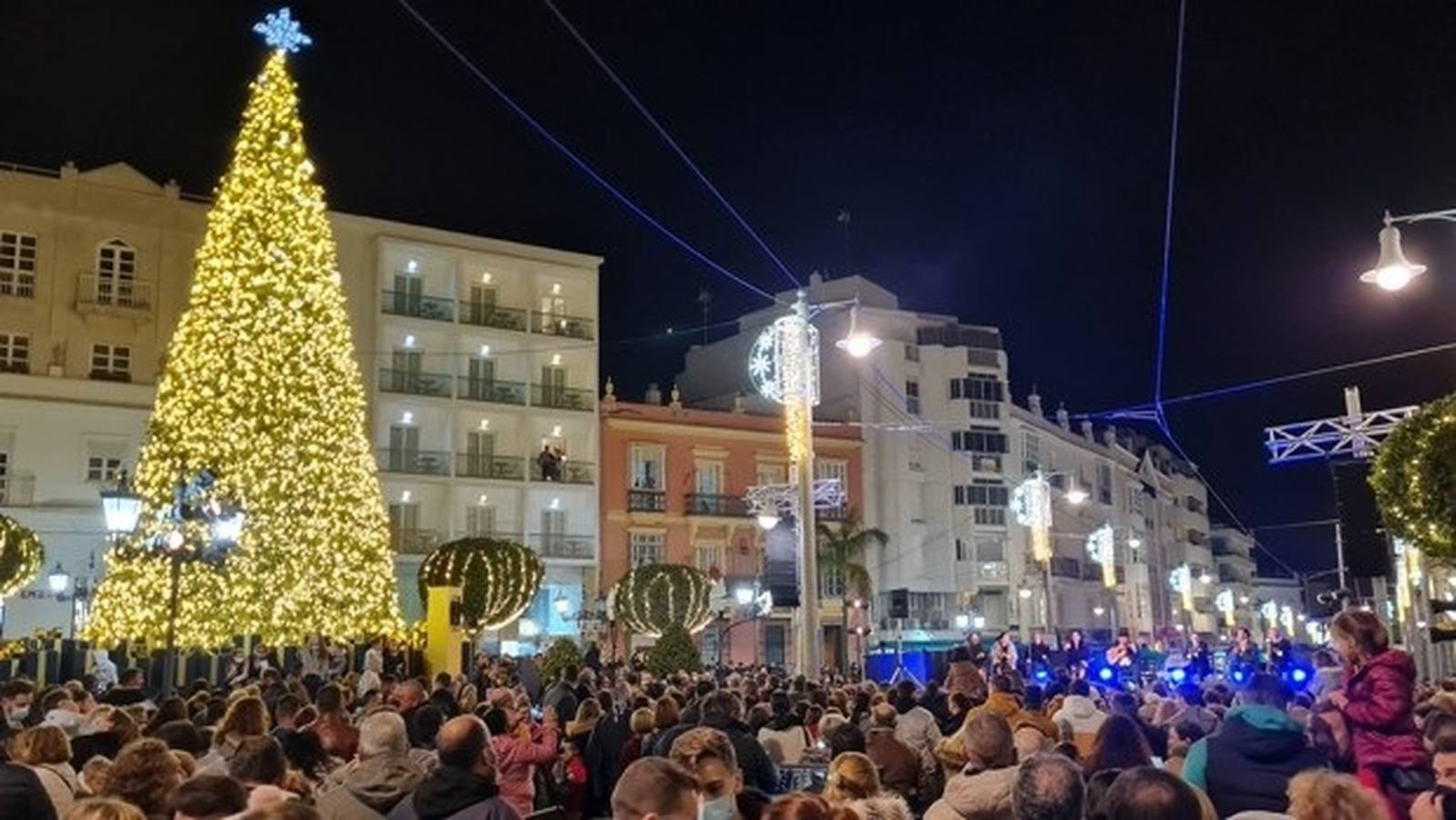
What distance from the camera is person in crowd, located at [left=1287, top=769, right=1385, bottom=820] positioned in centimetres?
405

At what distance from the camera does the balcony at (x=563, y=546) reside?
49531 mm

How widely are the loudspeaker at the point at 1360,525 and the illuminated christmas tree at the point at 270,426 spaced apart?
18775 mm

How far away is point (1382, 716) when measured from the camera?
7309 mm

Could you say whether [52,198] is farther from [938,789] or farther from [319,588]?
[938,789]

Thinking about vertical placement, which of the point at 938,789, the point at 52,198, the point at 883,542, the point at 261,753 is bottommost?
the point at 938,789

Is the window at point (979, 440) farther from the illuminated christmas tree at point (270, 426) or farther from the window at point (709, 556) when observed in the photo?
the illuminated christmas tree at point (270, 426)

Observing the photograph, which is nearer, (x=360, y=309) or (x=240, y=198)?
(x=240, y=198)

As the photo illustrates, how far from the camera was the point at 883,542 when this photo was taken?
184 ft

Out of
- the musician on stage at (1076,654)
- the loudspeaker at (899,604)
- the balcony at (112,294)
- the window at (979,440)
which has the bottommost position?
the musician on stage at (1076,654)

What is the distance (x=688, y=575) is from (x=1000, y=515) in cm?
2984

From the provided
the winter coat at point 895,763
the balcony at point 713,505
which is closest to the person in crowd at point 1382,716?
the winter coat at point 895,763

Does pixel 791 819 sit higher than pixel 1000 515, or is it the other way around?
pixel 1000 515

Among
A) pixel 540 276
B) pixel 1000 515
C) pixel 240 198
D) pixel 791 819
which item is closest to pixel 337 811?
pixel 791 819

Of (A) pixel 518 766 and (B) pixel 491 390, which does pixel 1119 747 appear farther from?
(B) pixel 491 390
